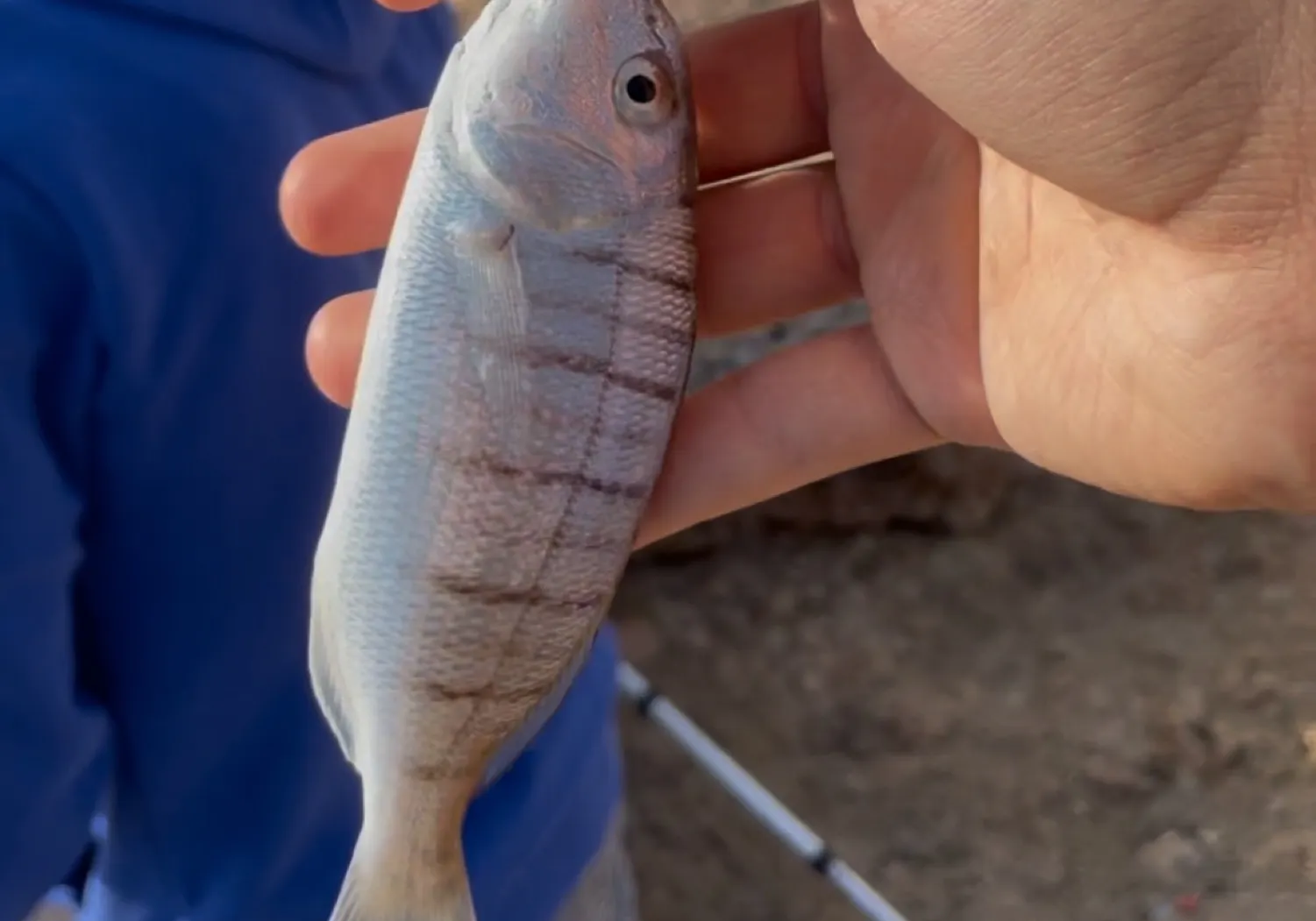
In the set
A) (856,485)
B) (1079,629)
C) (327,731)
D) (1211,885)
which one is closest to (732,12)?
(856,485)

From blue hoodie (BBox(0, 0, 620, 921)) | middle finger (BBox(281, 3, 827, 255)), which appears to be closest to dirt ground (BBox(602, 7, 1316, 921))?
blue hoodie (BBox(0, 0, 620, 921))

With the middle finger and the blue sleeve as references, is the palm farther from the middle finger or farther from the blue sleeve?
the blue sleeve

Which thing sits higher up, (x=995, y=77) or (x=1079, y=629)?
(x=995, y=77)

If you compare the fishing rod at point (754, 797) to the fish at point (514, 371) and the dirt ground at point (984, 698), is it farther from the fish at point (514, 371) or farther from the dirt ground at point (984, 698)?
the fish at point (514, 371)

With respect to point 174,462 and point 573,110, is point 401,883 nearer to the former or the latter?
point 174,462

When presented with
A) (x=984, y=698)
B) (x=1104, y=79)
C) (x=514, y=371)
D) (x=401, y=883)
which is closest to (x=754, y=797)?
(x=984, y=698)

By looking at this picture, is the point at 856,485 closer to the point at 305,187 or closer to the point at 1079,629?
the point at 1079,629

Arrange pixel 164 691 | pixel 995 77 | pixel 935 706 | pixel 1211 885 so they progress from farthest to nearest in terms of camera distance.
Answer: pixel 935 706 → pixel 1211 885 → pixel 164 691 → pixel 995 77
